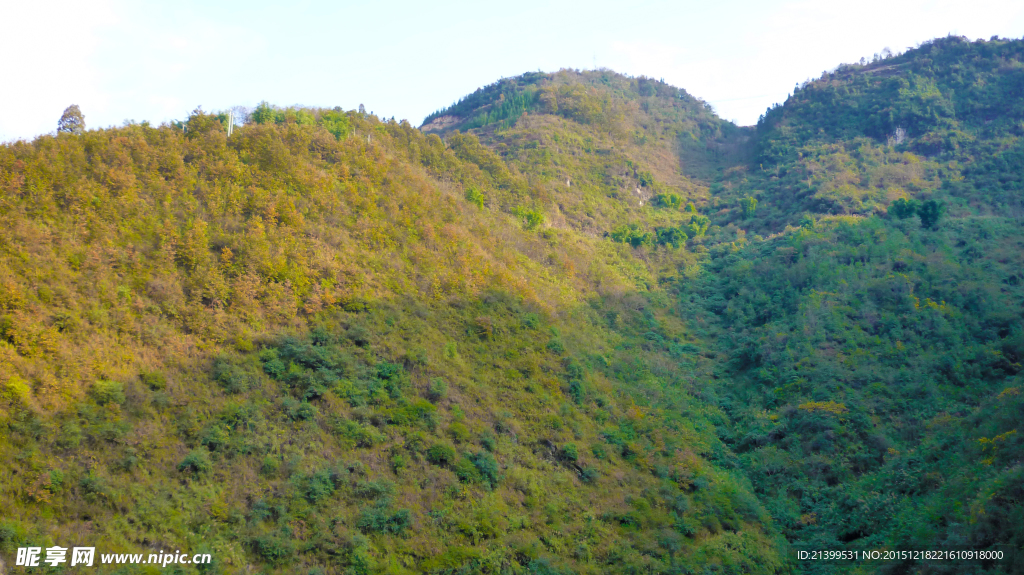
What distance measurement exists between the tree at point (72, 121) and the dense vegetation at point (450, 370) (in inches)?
51.3

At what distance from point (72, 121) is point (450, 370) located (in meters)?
16.7

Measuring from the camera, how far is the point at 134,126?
2303 cm

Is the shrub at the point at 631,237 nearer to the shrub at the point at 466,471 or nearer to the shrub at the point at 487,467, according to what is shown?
the shrub at the point at 487,467

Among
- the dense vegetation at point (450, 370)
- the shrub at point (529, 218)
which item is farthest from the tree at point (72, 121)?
the shrub at point (529, 218)

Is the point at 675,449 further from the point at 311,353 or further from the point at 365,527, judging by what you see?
the point at 311,353

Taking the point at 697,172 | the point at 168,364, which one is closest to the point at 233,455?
the point at 168,364

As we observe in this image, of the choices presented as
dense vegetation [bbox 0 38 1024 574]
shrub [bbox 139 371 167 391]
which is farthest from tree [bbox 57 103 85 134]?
shrub [bbox 139 371 167 391]

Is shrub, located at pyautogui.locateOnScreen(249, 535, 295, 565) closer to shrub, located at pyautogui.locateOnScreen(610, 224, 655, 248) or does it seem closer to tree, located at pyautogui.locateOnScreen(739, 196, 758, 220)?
shrub, located at pyautogui.locateOnScreen(610, 224, 655, 248)

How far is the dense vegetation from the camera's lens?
15180 mm

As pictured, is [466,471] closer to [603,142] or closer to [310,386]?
[310,386]

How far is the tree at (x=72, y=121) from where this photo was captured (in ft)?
71.2

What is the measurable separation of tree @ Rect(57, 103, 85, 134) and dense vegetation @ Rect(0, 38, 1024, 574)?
130cm

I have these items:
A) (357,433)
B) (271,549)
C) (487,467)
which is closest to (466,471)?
(487,467)

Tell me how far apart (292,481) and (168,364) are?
16.3ft
